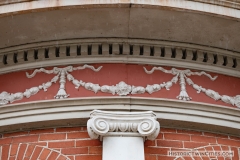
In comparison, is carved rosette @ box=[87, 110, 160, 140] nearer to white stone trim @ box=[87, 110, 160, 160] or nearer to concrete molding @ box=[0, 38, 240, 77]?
white stone trim @ box=[87, 110, 160, 160]

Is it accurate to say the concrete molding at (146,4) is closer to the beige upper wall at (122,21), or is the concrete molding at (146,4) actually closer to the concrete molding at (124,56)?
the beige upper wall at (122,21)

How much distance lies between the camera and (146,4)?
588cm

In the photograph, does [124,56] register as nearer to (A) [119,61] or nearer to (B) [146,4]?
(A) [119,61]

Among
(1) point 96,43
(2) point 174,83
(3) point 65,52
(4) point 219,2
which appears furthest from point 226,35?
(3) point 65,52

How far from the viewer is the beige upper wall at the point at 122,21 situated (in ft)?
19.5

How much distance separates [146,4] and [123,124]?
4.82ft

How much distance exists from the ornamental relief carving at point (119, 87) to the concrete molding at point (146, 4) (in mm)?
878

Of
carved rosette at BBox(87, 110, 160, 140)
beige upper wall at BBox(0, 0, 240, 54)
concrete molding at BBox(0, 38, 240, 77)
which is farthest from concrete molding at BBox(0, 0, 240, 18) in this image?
carved rosette at BBox(87, 110, 160, 140)

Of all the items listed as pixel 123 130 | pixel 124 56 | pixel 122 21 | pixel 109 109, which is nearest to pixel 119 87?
pixel 109 109

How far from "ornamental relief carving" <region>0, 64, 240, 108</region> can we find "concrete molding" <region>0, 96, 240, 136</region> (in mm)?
159

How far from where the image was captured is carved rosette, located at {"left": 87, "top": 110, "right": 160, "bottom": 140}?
5.61 meters

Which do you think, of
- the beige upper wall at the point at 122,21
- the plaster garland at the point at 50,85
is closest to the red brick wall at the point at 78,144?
the plaster garland at the point at 50,85

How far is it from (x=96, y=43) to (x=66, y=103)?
37.5 inches

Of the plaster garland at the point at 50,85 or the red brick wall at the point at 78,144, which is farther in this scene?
the plaster garland at the point at 50,85
